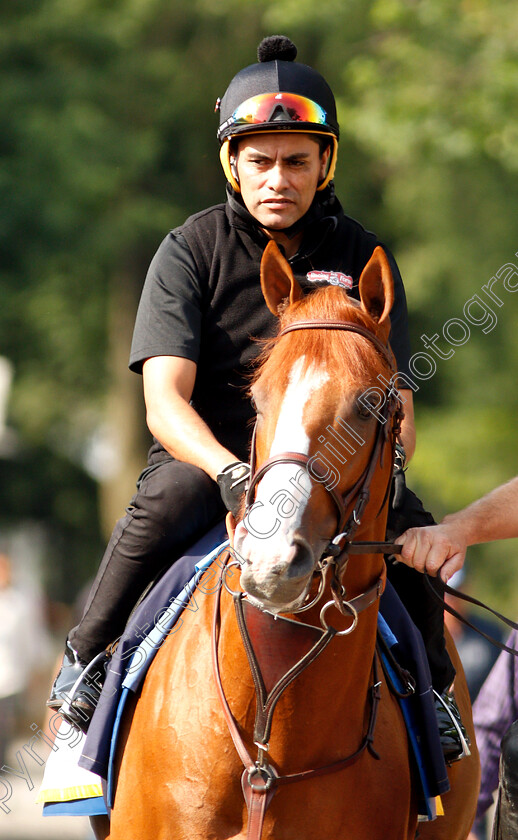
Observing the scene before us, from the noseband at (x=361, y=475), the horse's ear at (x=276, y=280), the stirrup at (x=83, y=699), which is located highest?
the horse's ear at (x=276, y=280)

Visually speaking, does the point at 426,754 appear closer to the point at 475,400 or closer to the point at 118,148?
the point at 118,148

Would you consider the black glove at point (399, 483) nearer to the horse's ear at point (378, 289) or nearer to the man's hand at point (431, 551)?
the man's hand at point (431, 551)

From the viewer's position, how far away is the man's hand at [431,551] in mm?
3990

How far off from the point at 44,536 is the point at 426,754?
24.9 m

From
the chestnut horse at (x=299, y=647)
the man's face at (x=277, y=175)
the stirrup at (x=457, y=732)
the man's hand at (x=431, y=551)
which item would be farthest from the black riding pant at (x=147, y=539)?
the stirrup at (x=457, y=732)

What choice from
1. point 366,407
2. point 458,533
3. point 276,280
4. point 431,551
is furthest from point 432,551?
point 276,280

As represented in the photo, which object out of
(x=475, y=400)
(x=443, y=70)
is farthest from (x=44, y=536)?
(x=443, y=70)

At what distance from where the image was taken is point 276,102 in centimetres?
470

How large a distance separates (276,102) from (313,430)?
5.76ft

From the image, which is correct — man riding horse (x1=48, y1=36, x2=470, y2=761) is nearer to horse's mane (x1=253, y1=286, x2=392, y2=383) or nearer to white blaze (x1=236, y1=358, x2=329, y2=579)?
horse's mane (x1=253, y1=286, x2=392, y2=383)

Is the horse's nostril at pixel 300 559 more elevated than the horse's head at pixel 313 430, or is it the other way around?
the horse's head at pixel 313 430

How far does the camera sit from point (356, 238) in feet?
16.6

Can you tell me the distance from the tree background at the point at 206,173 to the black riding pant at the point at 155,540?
34.7ft

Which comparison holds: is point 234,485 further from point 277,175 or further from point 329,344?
point 277,175
